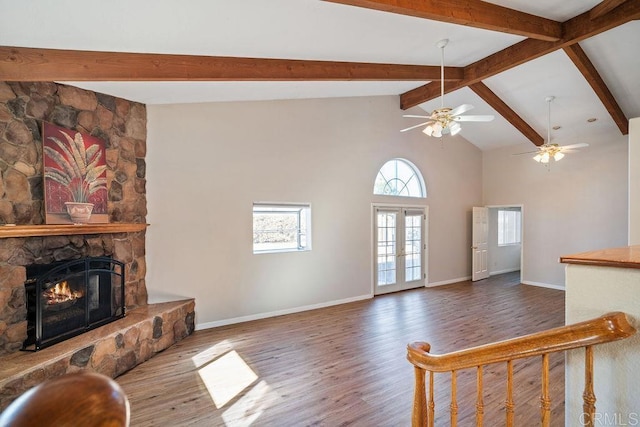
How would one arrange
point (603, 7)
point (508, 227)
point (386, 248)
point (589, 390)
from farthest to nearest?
point (508, 227)
point (386, 248)
point (603, 7)
point (589, 390)

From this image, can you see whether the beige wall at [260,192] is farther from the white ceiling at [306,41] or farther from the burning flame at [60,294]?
the burning flame at [60,294]

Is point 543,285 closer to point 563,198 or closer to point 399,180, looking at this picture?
point 563,198

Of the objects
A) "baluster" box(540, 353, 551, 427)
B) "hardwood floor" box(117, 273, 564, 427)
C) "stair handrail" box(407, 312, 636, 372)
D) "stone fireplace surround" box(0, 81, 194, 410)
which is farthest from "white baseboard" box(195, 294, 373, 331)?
"baluster" box(540, 353, 551, 427)

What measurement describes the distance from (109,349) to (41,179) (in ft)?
5.98

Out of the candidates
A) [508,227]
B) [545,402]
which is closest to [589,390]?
[545,402]

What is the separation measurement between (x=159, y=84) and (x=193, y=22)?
4.04 feet

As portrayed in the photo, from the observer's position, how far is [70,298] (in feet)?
11.1

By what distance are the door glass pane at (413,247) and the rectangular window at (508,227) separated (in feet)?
11.3

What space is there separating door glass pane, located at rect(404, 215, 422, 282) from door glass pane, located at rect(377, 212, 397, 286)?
0.39 metres

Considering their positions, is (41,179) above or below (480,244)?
above

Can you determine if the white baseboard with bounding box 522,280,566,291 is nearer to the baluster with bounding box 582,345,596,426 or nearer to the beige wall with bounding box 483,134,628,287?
the beige wall with bounding box 483,134,628,287

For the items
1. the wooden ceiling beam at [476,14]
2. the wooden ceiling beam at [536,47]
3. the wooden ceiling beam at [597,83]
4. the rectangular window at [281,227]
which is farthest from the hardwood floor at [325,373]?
the wooden ceiling beam at [536,47]

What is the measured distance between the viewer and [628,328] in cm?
101

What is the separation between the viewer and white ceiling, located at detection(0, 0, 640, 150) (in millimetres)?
2525
